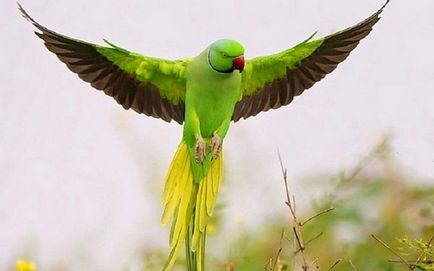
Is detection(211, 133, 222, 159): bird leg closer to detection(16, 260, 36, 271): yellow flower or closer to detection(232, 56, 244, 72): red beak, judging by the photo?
detection(232, 56, 244, 72): red beak

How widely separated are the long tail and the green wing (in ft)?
0.20

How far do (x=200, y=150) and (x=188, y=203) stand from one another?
65 mm

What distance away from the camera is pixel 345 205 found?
59.3 inches

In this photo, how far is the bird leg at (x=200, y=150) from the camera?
101 centimetres

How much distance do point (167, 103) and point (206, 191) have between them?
11cm

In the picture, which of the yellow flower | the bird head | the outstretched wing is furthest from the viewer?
the yellow flower

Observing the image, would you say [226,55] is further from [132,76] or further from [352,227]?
[352,227]

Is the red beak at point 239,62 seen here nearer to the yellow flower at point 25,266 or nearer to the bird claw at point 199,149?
the bird claw at point 199,149

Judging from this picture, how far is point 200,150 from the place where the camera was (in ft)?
3.31

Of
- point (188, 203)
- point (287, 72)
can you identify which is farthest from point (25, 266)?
point (287, 72)

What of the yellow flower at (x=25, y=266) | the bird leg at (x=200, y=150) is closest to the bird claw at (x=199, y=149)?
the bird leg at (x=200, y=150)

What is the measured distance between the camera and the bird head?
98 centimetres

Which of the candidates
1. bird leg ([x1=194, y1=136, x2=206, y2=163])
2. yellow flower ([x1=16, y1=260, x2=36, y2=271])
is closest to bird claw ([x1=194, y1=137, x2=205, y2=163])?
Answer: bird leg ([x1=194, y1=136, x2=206, y2=163])

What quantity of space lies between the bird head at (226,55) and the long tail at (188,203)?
0.10 metres
